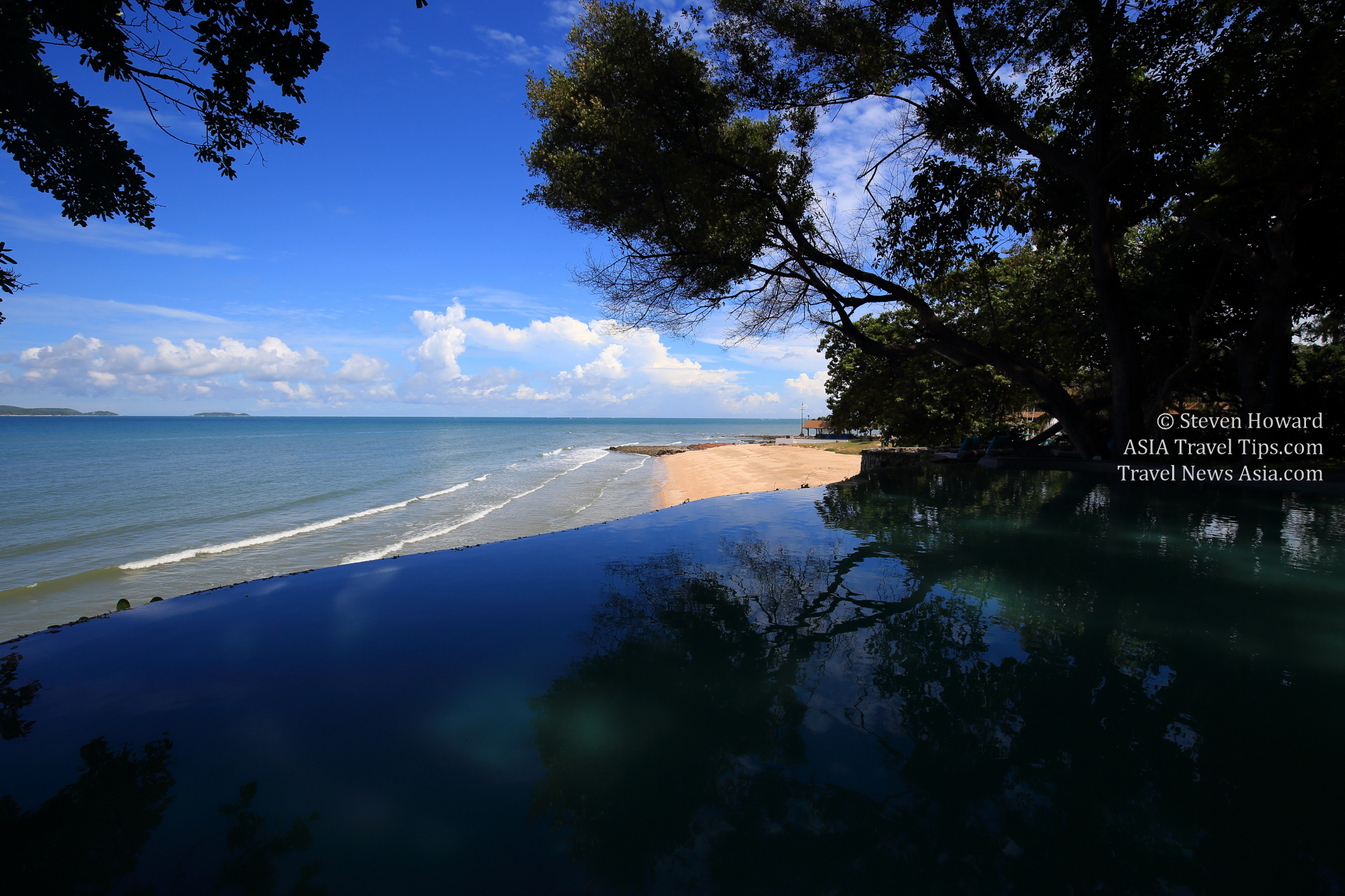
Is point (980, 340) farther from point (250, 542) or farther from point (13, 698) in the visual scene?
point (250, 542)

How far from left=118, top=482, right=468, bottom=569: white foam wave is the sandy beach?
31.3 feet

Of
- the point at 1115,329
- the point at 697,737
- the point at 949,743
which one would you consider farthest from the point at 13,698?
the point at 1115,329

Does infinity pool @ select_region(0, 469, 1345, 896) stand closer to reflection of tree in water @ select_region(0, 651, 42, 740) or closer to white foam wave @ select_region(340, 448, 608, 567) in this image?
reflection of tree in water @ select_region(0, 651, 42, 740)

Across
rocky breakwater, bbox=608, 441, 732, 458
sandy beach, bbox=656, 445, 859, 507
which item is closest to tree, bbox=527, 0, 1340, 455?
sandy beach, bbox=656, 445, 859, 507

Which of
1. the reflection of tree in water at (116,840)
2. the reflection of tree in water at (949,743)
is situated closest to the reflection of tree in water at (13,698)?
the reflection of tree in water at (116,840)

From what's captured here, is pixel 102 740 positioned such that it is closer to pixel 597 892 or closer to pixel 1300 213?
pixel 597 892

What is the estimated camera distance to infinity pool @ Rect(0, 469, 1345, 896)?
187cm

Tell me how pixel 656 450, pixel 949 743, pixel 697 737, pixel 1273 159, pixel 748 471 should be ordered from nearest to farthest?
pixel 949 743 → pixel 697 737 → pixel 1273 159 → pixel 748 471 → pixel 656 450

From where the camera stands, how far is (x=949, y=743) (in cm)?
247

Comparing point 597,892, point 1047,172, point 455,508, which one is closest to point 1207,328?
point 1047,172

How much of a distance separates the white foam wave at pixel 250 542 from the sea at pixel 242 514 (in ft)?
0.21

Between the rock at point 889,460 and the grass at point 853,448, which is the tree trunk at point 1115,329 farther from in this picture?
the grass at point 853,448

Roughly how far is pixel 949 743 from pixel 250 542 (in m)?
16.9

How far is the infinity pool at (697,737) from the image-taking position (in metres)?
1.87
